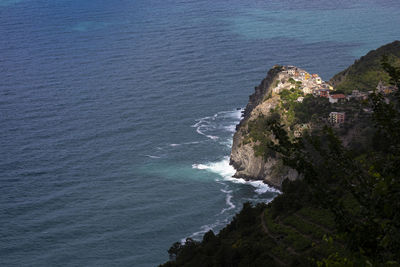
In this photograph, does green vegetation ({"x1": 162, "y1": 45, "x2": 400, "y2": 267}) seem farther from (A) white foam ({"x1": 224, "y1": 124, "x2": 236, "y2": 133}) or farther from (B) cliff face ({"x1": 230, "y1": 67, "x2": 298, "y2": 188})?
(A) white foam ({"x1": 224, "y1": 124, "x2": 236, "y2": 133})

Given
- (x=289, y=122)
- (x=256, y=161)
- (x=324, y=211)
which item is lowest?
(x=256, y=161)

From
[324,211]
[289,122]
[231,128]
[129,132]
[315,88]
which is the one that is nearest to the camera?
[324,211]

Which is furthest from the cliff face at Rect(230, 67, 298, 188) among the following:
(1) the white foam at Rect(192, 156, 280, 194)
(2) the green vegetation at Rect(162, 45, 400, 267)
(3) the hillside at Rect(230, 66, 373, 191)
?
(2) the green vegetation at Rect(162, 45, 400, 267)

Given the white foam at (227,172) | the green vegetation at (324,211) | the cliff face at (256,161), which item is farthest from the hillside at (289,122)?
the white foam at (227,172)

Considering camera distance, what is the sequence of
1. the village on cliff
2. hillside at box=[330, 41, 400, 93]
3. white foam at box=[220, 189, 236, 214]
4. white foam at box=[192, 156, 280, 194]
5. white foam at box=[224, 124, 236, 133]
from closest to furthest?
white foam at box=[220, 189, 236, 214], white foam at box=[192, 156, 280, 194], the village on cliff, hillside at box=[330, 41, 400, 93], white foam at box=[224, 124, 236, 133]

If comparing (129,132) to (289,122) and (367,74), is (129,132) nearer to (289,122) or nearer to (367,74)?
(289,122)

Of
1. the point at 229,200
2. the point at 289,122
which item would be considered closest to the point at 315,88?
the point at 289,122
